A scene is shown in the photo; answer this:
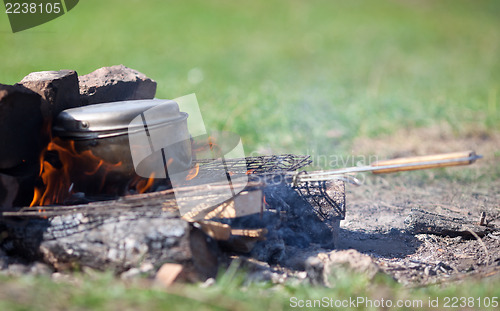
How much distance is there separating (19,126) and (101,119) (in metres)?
0.59

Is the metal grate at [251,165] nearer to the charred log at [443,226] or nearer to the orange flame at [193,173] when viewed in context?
the orange flame at [193,173]

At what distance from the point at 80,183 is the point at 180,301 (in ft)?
4.27

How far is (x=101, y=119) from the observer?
274 cm

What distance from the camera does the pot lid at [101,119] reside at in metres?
2.74

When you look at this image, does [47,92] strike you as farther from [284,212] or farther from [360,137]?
[360,137]

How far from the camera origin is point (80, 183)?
2988 millimetres

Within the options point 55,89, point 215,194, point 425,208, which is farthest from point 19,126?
point 425,208

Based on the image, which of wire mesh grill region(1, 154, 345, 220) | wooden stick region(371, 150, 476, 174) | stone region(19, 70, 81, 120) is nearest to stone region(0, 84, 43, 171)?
stone region(19, 70, 81, 120)

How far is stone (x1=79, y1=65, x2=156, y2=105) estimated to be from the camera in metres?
3.45

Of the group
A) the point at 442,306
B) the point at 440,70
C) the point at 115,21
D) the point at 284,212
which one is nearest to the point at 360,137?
the point at 284,212

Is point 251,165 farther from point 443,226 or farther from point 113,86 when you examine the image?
point 443,226

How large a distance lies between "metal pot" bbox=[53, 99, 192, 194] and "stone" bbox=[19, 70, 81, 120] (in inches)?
5.9

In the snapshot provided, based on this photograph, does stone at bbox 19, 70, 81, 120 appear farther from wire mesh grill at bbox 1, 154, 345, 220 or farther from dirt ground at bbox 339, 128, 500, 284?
dirt ground at bbox 339, 128, 500, 284

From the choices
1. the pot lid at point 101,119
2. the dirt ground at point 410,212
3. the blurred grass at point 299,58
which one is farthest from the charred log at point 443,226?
the blurred grass at point 299,58
